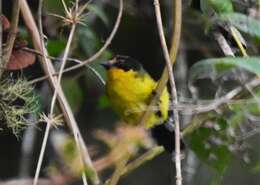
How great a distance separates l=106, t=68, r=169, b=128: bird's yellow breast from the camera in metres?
1.63

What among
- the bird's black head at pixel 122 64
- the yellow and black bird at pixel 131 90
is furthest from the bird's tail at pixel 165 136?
the bird's black head at pixel 122 64

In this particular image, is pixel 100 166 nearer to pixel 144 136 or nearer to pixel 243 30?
pixel 144 136

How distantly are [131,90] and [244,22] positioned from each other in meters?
0.68

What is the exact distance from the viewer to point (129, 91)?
1721 millimetres

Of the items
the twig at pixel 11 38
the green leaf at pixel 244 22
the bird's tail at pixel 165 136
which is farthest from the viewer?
the bird's tail at pixel 165 136

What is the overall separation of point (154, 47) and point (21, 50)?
122 centimetres

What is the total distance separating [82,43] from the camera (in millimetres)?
1771

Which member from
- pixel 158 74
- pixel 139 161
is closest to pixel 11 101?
pixel 139 161

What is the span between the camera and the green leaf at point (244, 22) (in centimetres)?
105

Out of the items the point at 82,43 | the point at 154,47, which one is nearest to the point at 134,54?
the point at 154,47

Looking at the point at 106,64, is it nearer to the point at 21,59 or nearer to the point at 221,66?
the point at 21,59

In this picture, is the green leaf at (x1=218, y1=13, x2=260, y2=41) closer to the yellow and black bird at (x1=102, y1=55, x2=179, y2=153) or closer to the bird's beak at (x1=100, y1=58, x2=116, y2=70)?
A: the yellow and black bird at (x1=102, y1=55, x2=179, y2=153)

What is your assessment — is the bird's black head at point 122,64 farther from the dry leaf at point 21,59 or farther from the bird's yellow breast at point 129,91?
the dry leaf at point 21,59

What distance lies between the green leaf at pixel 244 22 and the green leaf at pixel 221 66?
8 centimetres
